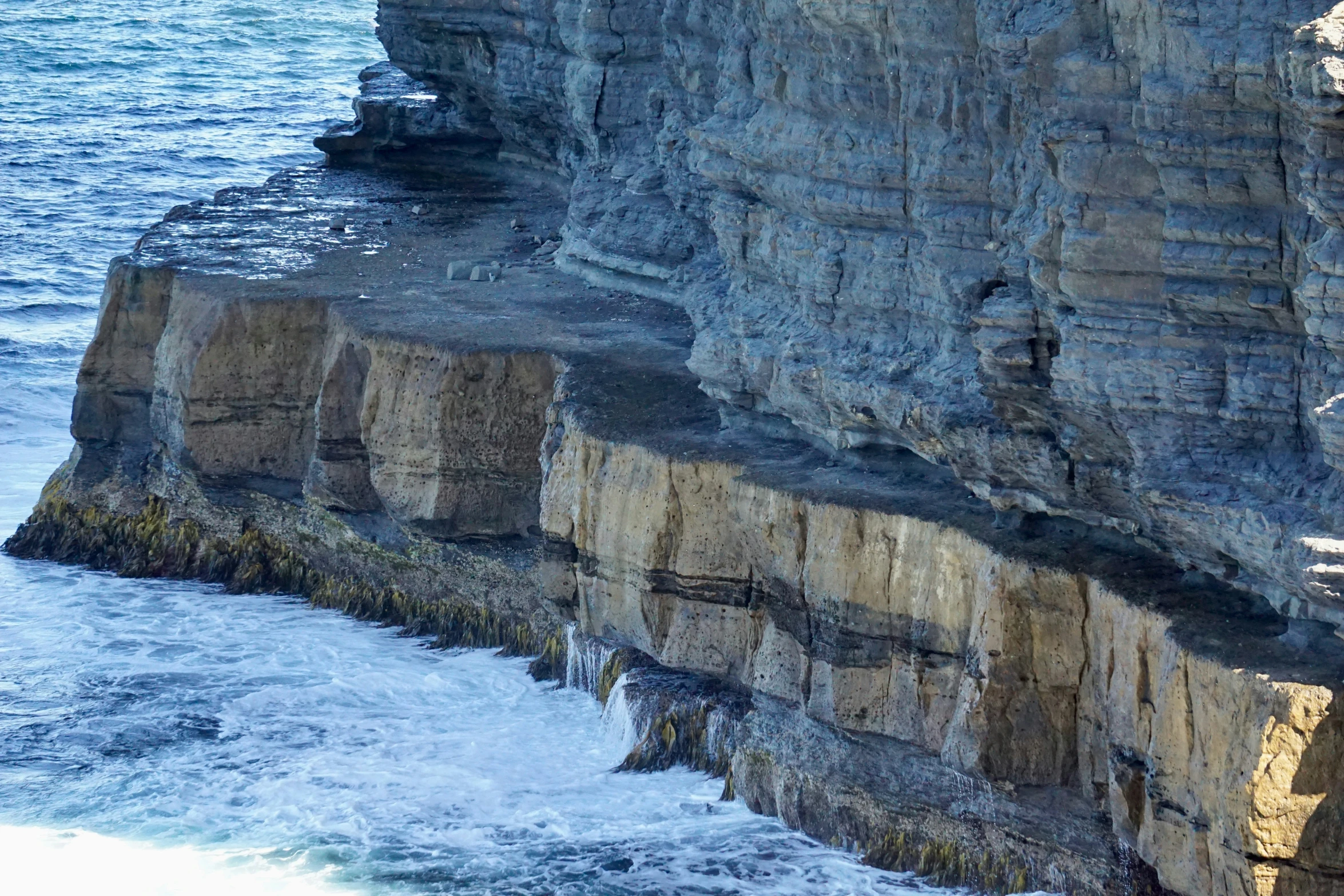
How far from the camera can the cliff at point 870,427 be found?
13578 mm

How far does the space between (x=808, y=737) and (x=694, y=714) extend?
1.74 metres

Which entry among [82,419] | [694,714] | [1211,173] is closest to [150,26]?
[82,419]

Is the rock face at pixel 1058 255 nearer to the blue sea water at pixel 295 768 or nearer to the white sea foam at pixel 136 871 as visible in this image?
the blue sea water at pixel 295 768

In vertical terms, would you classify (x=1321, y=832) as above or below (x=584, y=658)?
above

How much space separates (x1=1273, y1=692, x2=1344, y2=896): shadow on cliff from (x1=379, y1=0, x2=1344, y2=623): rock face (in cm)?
96

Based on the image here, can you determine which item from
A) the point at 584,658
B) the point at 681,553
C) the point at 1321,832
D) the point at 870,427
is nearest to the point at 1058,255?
the point at 870,427

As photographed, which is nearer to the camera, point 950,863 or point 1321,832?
point 1321,832

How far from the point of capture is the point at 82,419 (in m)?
27.0

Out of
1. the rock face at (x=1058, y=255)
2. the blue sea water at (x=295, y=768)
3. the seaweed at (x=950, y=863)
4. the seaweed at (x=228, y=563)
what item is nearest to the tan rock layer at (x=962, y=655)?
the rock face at (x=1058, y=255)

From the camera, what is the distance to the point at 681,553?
64.0ft

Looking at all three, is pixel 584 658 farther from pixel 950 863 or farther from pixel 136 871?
pixel 950 863

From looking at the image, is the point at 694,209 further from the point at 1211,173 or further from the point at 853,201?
the point at 1211,173

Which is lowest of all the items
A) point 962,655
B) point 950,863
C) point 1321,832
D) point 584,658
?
point 584,658

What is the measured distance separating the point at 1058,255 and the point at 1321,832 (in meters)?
4.37
